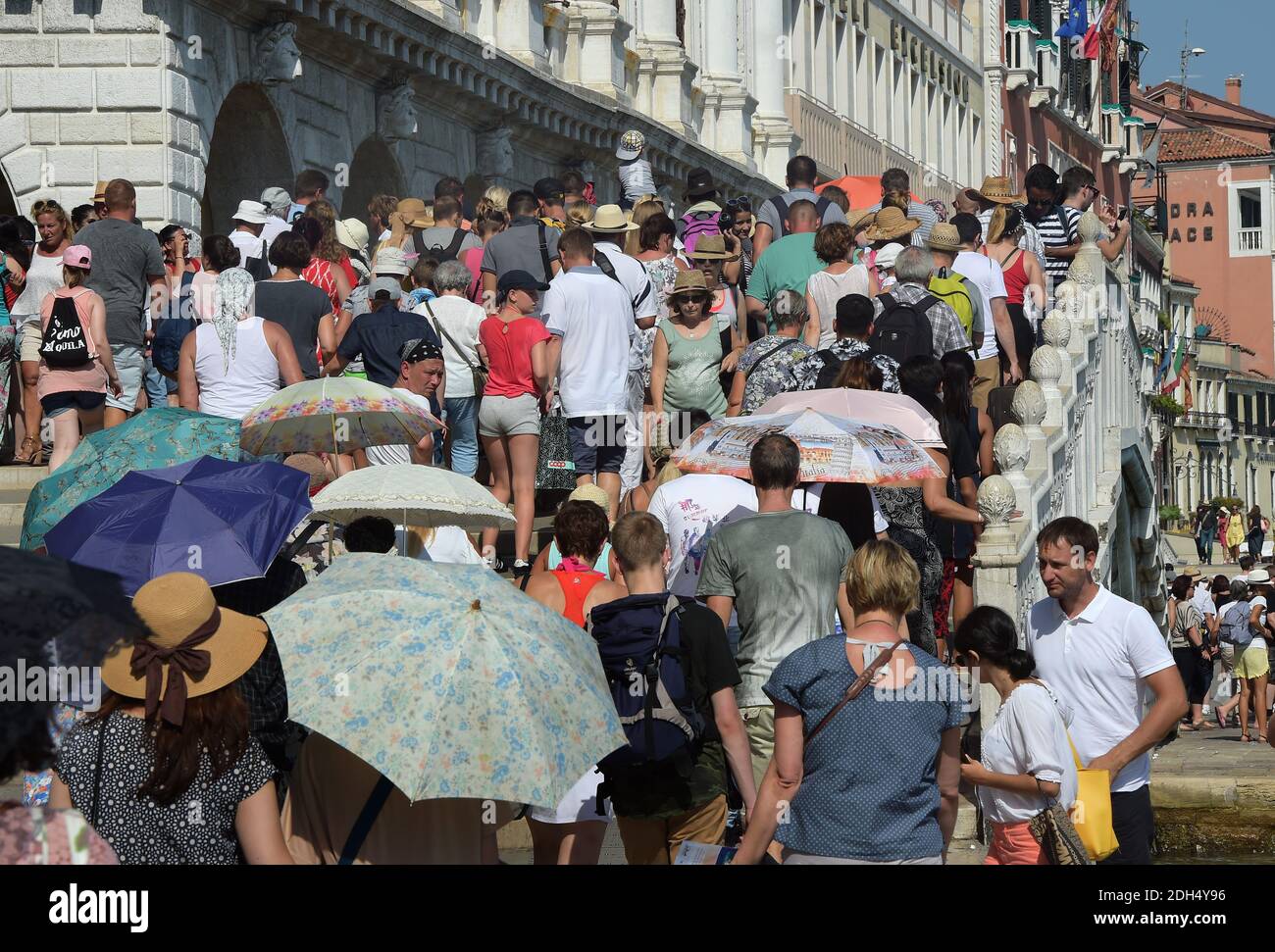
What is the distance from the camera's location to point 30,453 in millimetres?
14281

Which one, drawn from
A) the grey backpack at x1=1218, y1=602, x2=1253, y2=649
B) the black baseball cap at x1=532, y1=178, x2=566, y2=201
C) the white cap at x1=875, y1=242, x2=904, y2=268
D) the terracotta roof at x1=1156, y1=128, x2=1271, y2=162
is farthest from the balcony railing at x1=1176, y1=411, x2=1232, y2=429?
the black baseball cap at x1=532, y1=178, x2=566, y2=201

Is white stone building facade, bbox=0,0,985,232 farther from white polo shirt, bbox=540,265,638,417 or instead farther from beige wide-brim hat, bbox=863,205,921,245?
white polo shirt, bbox=540,265,638,417

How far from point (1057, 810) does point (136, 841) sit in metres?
3.05

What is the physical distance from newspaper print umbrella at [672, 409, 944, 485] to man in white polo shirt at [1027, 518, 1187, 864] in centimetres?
170

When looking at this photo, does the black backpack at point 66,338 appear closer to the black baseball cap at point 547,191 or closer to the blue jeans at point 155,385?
the blue jeans at point 155,385

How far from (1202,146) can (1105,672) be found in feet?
308

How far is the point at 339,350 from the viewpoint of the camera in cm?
1228

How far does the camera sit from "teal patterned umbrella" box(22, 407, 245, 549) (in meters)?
8.56

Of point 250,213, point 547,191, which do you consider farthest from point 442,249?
point 250,213

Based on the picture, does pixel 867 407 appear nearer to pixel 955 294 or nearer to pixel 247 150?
pixel 955 294

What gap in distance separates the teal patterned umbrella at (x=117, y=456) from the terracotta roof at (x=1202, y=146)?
8964 cm

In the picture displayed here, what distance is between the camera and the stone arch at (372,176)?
2381cm

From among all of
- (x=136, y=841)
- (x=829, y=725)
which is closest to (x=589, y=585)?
(x=829, y=725)

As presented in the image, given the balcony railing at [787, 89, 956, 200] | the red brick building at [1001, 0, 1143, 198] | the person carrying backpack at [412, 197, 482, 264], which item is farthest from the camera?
the red brick building at [1001, 0, 1143, 198]
